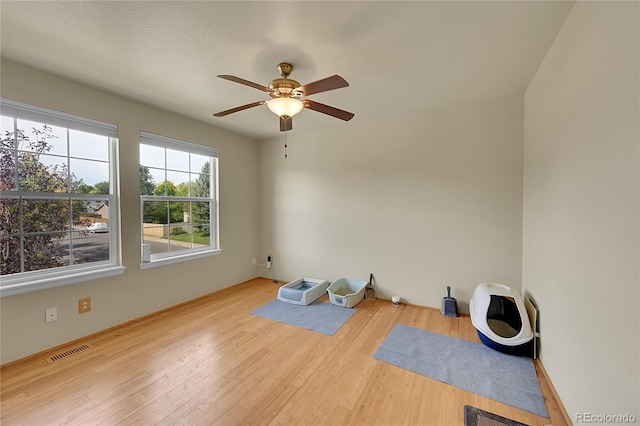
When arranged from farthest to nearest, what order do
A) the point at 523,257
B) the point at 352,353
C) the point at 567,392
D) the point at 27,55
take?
the point at 523,257, the point at 352,353, the point at 27,55, the point at 567,392

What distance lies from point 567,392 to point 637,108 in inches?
64.0

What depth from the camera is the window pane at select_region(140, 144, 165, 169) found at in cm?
294

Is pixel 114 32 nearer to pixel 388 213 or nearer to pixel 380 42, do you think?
pixel 380 42

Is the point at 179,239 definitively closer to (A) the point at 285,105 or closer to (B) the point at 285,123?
(B) the point at 285,123

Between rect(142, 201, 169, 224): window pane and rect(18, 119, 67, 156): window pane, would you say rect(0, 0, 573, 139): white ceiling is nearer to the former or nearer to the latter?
rect(18, 119, 67, 156): window pane

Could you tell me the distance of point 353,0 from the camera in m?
1.41

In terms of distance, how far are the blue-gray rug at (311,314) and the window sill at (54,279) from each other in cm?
157

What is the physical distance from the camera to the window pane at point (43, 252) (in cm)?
217

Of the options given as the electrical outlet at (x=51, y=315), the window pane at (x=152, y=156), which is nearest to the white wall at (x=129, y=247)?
the electrical outlet at (x=51, y=315)

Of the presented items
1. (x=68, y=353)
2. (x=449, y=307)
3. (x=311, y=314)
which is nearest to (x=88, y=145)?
(x=68, y=353)

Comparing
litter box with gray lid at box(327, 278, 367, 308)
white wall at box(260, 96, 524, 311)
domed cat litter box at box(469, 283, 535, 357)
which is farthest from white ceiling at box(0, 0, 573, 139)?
litter box with gray lid at box(327, 278, 367, 308)

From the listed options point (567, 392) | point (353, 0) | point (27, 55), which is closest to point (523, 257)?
point (567, 392)

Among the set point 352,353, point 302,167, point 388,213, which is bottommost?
point 352,353

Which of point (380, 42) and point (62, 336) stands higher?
point (380, 42)
